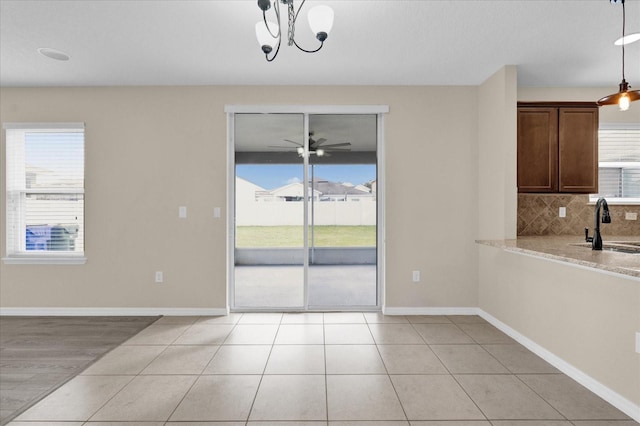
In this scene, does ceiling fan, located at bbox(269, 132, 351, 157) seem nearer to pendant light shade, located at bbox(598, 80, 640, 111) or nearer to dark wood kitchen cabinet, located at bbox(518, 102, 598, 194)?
dark wood kitchen cabinet, located at bbox(518, 102, 598, 194)

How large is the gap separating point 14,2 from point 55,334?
2845 millimetres

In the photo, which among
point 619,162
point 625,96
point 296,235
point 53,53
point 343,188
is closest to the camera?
point 625,96

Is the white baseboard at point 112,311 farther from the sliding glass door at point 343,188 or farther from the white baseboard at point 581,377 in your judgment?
the white baseboard at point 581,377

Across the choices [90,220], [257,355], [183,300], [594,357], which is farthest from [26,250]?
[594,357]

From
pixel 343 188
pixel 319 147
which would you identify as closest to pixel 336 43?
pixel 319 147

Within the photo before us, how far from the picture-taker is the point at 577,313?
95.4 inches

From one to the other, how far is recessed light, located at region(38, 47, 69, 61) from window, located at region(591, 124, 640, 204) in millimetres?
5642

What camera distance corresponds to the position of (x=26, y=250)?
12.9ft

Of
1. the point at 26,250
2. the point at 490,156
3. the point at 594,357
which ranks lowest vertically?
the point at 594,357

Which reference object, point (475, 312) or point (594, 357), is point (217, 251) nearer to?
point (475, 312)

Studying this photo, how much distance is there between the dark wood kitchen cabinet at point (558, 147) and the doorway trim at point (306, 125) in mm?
1417

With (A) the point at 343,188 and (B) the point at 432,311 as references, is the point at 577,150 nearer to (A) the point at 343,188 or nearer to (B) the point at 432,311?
(B) the point at 432,311

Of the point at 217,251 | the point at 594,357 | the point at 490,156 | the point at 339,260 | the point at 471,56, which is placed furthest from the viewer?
the point at 339,260

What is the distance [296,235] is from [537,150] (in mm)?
2747
